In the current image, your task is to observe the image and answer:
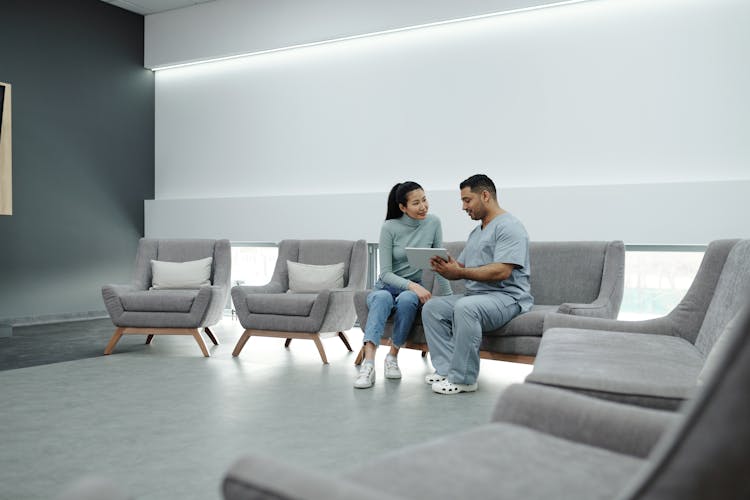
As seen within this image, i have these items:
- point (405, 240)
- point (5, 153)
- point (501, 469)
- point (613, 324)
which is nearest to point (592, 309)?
point (613, 324)

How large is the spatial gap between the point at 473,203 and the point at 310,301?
Result: 1460mm

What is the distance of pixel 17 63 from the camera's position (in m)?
6.88

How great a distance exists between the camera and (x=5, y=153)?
6398 millimetres

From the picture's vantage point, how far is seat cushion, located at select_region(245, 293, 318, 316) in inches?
188

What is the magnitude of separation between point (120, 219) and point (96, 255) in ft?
1.78

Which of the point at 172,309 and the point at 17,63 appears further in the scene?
the point at 17,63

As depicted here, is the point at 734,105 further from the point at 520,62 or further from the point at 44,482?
the point at 44,482

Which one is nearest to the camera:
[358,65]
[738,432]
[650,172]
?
[738,432]

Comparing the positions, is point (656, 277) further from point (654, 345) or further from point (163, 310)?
point (163, 310)

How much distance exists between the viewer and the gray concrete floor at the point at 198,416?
251cm

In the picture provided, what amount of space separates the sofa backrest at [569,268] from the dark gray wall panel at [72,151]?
471cm

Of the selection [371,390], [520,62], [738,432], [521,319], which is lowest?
[371,390]

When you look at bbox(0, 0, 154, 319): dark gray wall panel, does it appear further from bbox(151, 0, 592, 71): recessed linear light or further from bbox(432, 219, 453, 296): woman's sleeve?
bbox(432, 219, 453, 296): woman's sleeve

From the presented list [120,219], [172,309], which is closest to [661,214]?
[172,309]
